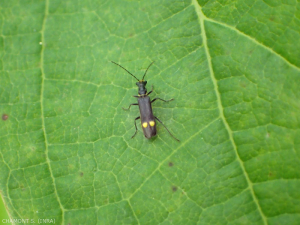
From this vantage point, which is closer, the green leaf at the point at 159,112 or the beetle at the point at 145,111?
the green leaf at the point at 159,112

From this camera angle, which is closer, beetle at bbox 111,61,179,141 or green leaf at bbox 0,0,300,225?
green leaf at bbox 0,0,300,225

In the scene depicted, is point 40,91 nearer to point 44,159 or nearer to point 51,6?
point 44,159

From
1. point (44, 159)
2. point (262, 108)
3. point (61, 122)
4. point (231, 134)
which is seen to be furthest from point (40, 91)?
point (262, 108)

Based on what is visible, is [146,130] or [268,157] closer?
[268,157]

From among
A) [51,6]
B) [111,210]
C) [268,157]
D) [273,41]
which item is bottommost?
[111,210]

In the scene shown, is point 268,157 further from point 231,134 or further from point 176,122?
Result: point 176,122

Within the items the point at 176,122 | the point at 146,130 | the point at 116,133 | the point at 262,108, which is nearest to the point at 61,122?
the point at 116,133

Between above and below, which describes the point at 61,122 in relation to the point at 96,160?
above
